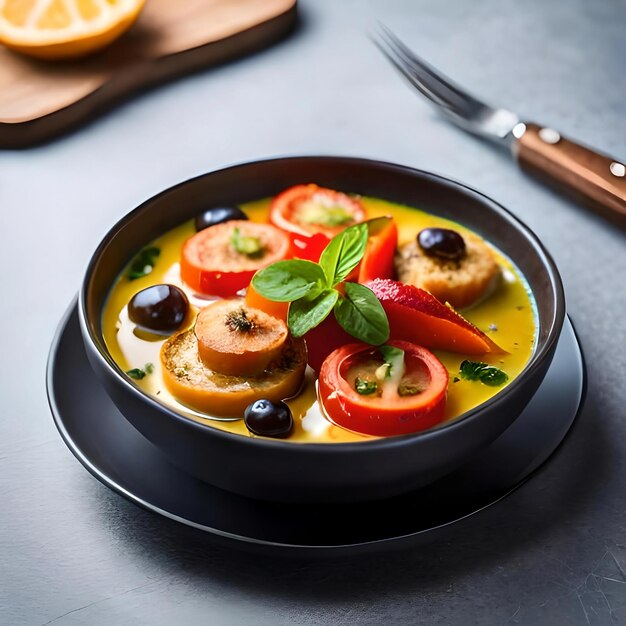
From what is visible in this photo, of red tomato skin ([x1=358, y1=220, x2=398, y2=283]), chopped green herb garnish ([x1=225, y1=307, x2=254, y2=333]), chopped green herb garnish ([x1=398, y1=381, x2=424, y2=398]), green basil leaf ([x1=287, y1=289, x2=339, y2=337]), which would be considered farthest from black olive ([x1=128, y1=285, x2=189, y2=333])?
chopped green herb garnish ([x1=398, y1=381, x2=424, y2=398])

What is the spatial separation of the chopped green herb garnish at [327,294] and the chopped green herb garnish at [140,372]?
0.88ft

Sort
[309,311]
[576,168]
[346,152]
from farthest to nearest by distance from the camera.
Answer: [346,152] → [576,168] → [309,311]

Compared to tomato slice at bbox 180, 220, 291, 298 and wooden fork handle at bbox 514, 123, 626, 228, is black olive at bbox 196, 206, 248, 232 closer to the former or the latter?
tomato slice at bbox 180, 220, 291, 298

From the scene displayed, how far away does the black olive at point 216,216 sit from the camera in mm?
2168

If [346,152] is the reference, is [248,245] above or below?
above

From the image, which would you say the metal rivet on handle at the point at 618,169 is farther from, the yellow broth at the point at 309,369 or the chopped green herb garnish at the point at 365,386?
the chopped green herb garnish at the point at 365,386

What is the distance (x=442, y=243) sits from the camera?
2.02 metres

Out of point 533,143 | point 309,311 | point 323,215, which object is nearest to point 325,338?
point 309,311

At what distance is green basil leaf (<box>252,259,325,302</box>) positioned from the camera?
5.72 ft

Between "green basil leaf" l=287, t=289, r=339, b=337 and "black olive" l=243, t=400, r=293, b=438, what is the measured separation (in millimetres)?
151

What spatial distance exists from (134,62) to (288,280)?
61.3 inches

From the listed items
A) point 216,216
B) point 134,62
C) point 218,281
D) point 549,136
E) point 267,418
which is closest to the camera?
point 267,418

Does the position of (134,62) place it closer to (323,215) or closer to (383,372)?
(323,215)

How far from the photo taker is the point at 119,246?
204 centimetres
